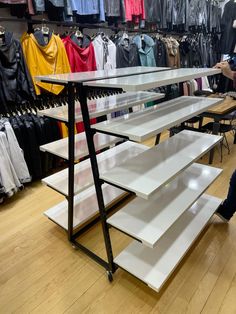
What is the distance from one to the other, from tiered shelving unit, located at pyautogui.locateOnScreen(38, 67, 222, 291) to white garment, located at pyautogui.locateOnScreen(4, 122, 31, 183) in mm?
675

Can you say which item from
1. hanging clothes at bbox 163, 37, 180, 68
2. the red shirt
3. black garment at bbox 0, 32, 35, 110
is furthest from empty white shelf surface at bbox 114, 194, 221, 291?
hanging clothes at bbox 163, 37, 180, 68

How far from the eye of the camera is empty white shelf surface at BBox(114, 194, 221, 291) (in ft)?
4.64

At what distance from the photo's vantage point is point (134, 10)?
350 centimetres

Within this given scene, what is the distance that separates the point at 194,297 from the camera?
145 centimetres

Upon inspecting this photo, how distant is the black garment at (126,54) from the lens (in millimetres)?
3443

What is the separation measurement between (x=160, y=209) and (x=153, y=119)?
564mm

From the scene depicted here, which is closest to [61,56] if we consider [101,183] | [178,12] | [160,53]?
[101,183]

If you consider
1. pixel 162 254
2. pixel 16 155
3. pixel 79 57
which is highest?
pixel 79 57

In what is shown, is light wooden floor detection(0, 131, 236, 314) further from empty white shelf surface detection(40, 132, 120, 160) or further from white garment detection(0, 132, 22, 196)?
empty white shelf surface detection(40, 132, 120, 160)

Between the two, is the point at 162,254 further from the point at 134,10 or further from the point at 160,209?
the point at 134,10

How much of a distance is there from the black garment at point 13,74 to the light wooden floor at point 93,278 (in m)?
1.24

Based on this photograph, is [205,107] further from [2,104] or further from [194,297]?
[2,104]

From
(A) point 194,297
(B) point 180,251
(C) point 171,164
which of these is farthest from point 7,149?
(A) point 194,297

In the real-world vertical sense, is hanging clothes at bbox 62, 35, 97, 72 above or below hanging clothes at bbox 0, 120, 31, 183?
above
